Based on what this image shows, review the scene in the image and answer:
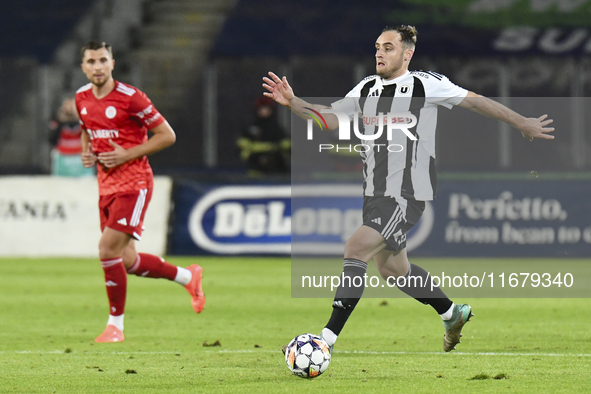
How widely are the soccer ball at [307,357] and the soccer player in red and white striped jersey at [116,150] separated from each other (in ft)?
6.89

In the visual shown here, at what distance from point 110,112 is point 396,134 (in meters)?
2.29

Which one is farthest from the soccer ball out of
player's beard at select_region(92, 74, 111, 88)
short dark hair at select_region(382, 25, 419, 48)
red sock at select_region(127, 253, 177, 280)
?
player's beard at select_region(92, 74, 111, 88)

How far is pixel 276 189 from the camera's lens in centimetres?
1410

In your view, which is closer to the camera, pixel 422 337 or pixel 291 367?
pixel 291 367

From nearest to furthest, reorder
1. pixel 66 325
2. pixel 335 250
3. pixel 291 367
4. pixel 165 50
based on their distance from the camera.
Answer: pixel 291 367 → pixel 66 325 → pixel 335 250 → pixel 165 50

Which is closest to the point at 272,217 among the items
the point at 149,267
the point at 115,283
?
the point at 149,267

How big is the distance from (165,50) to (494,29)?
698cm

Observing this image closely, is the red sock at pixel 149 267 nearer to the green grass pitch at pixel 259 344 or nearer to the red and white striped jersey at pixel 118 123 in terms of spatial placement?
the green grass pitch at pixel 259 344

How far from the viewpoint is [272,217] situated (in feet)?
46.1

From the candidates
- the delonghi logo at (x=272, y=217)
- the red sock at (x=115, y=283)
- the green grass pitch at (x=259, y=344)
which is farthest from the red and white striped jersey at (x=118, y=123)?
the delonghi logo at (x=272, y=217)

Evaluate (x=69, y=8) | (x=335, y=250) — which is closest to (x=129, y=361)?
(x=335, y=250)

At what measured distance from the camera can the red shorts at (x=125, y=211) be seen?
7156 mm

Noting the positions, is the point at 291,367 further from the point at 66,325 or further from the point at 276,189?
the point at 276,189

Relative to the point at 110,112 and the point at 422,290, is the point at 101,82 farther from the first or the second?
the point at 422,290
